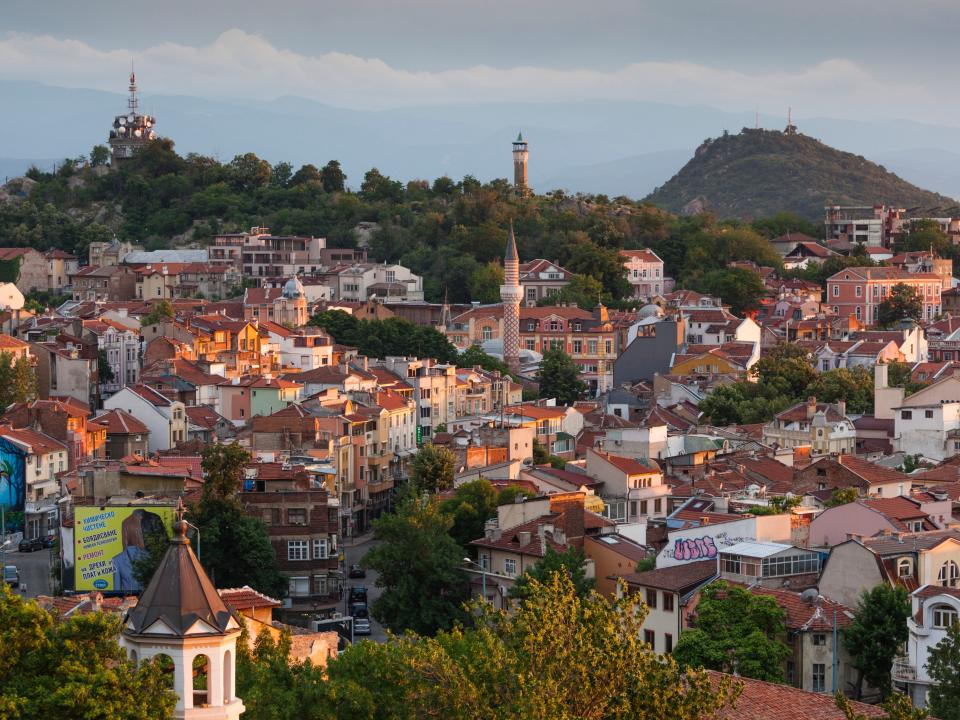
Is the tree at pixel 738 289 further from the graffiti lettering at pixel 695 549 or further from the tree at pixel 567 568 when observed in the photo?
the graffiti lettering at pixel 695 549

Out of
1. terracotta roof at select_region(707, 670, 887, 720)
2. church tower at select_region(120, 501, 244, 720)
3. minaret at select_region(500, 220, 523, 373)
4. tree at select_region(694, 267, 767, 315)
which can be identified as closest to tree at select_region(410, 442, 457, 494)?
terracotta roof at select_region(707, 670, 887, 720)

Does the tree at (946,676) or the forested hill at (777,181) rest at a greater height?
the forested hill at (777,181)

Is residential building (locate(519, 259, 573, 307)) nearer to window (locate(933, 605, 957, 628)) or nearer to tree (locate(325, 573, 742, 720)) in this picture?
window (locate(933, 605, 957, 628))

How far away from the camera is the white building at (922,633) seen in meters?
30.5

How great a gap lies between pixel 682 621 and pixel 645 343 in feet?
147

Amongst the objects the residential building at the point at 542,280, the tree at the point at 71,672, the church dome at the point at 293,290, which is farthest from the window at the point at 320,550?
the residential building at the point at 542,280

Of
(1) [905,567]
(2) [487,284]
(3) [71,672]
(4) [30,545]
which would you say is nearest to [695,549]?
(1) [905,567]

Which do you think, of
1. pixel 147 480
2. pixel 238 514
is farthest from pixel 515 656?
pixel 147 480

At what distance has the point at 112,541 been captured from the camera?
40719 mm

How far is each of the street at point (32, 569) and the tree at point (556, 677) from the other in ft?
63.5

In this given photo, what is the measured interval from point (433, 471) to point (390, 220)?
57360 millimetres

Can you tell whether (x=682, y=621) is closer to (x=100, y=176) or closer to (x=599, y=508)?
(x=599, y=508)

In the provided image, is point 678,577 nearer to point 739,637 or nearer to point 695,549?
point 695,549

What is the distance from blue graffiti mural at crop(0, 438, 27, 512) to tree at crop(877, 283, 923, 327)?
156 feet
